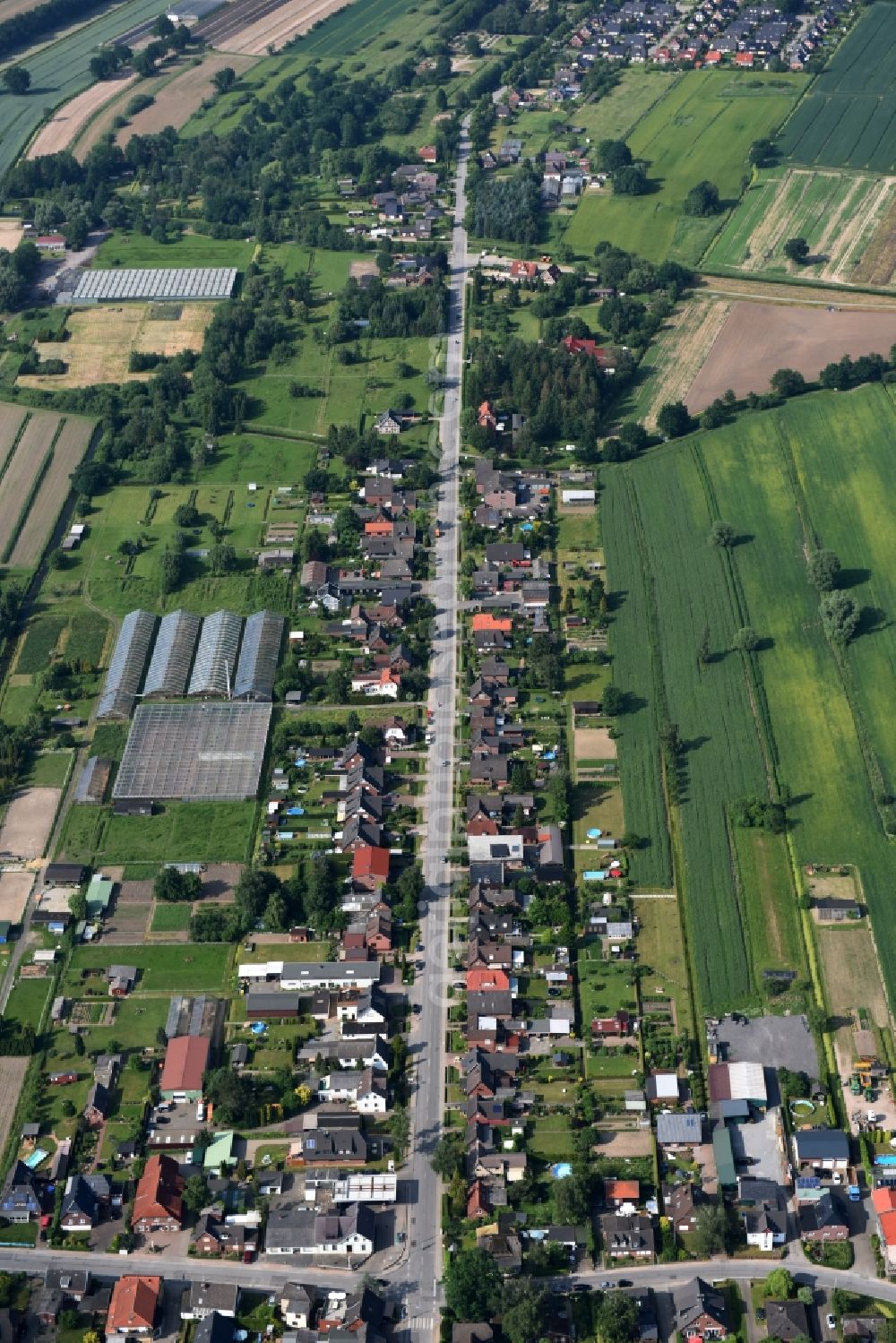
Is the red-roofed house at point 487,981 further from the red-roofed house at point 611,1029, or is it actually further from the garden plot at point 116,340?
the garden plot at point 116,340

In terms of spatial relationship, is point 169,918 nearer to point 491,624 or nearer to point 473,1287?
point 473,1287

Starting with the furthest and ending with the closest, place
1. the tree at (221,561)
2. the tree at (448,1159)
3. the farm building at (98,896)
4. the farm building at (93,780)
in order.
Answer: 1. the tree at (221,561)
2. the farm building at (93,780)
3. the farm building at (98,896)
4. the tree at (448,1159)

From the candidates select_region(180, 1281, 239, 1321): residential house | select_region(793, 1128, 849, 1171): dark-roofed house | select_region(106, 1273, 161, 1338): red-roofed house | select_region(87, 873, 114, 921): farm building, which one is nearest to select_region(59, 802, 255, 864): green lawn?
select_region(87, 873, 114, 921): farm building

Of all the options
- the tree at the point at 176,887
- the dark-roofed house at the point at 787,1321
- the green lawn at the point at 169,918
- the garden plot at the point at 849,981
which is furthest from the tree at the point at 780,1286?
the tree at the point at 176,887

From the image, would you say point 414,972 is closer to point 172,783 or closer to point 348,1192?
point 348,1192

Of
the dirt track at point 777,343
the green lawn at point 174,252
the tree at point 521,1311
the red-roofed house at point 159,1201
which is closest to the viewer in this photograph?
the tree at point 521,1311

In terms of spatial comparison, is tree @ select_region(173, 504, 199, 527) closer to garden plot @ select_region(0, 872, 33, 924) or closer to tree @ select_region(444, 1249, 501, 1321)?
garden plot @ select_region(0, 872, 33, 924)

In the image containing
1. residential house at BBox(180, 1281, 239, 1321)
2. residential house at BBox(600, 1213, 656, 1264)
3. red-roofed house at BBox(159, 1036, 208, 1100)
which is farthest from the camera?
red-roofed house at BBox(159, 1036, 208, 1100)

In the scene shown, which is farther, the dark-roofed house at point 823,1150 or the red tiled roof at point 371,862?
the red tiled roof at point 371,862
